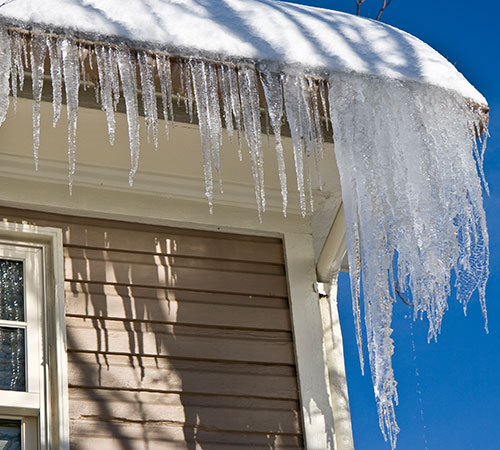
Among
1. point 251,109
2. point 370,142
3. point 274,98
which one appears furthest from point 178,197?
point 370,142

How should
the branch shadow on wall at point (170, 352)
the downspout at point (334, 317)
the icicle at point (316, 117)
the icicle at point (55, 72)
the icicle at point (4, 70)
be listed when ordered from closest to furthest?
1. the icicle at point (4, 70)
2. the icicle at point (55, 72)
3. the icicle at point (316, 117)
4. the branch shadow on wall at point (170, 352)
5. the downspout at point (334, 317)

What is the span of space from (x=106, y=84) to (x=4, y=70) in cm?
40

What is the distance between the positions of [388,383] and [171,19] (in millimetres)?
1734

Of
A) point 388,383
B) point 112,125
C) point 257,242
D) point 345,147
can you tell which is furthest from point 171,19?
point 388,383

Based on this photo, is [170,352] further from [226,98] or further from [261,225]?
[226,98]

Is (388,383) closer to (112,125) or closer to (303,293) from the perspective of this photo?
(303,293)

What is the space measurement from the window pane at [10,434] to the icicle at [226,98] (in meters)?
1.41

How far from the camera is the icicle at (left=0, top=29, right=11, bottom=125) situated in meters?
4.37

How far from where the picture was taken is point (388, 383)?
509 cm

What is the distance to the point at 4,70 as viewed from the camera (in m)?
4.45

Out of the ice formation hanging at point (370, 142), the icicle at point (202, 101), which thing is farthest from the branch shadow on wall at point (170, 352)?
the icicle at point (202, 101)

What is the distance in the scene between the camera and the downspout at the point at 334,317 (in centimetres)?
534

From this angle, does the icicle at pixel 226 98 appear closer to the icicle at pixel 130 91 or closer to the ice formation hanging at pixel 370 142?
the ice formation hanging at pixel 370 142

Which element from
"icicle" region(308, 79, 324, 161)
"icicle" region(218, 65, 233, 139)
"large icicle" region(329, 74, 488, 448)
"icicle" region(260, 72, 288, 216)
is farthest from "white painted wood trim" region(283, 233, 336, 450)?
"icicle" region(218, 65, 233, 139)
